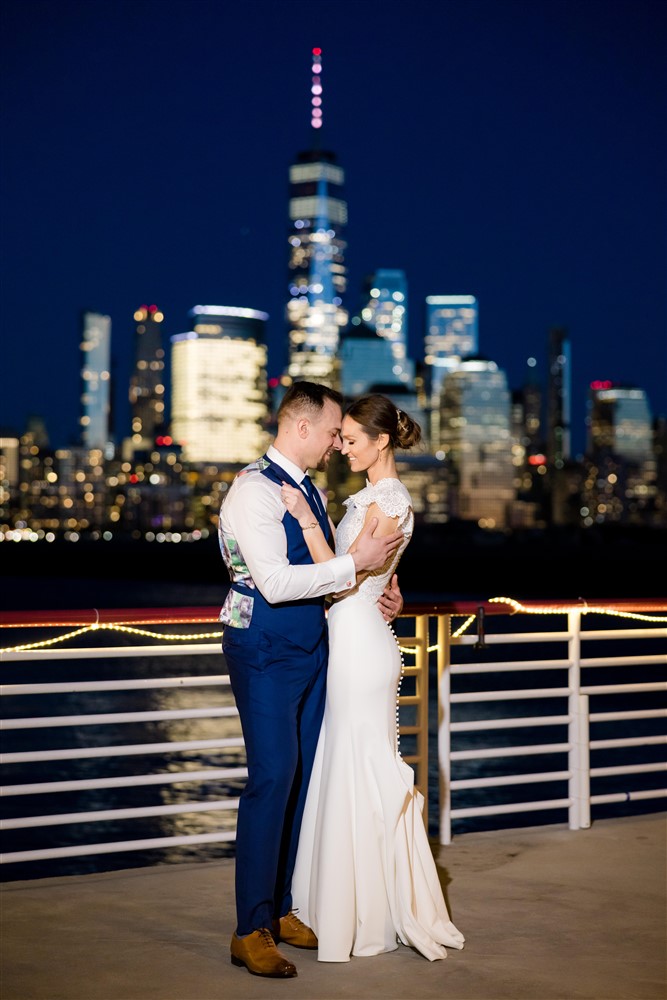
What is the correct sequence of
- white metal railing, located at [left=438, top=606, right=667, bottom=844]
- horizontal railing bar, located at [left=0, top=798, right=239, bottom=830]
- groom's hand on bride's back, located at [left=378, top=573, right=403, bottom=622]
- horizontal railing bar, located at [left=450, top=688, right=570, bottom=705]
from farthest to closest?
white metal railing, located at [left=438, top=606, right=667, bottom=844], horizontal railing bar, located at [left=450, top=688, right=570, bottom=705], horizontal railing bar, located at [left=0, top=798, right=239, bottom=830], groom's hand on bride's back, located at [left=378, top=573, right=403, bottom=622]

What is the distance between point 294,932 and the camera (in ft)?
14.1

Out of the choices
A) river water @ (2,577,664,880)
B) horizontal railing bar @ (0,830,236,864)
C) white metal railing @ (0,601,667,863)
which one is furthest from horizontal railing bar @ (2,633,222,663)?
river water @ (2,577,664,880)

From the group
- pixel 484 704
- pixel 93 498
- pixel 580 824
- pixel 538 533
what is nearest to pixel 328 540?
pixel 580 824

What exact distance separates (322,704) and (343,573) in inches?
23.7

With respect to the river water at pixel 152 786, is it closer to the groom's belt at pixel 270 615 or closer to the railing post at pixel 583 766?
the railing post at pixel 583 766

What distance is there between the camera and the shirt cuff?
3.90m

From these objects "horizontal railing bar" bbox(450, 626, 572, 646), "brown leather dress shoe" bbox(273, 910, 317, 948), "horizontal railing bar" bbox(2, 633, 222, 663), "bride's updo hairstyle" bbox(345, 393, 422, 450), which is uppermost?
"bride's updo hairstyle" bbox(345, 393, 422, 450)

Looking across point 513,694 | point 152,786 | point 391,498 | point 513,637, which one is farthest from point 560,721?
point 152,786

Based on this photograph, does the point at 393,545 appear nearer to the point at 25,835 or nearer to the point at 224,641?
the point at 224,641

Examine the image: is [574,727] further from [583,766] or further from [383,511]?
[383,511]

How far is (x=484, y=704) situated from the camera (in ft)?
67.5

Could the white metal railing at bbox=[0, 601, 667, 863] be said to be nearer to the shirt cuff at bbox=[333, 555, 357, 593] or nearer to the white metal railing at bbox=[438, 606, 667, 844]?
the white metal railing at bbox=[438, 606, 667, 844]

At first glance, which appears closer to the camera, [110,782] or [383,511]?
[383,511]

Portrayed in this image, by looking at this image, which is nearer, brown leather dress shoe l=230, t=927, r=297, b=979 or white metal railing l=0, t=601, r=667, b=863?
brown leather dress shoe l=230, t=927, r=297, b=979
